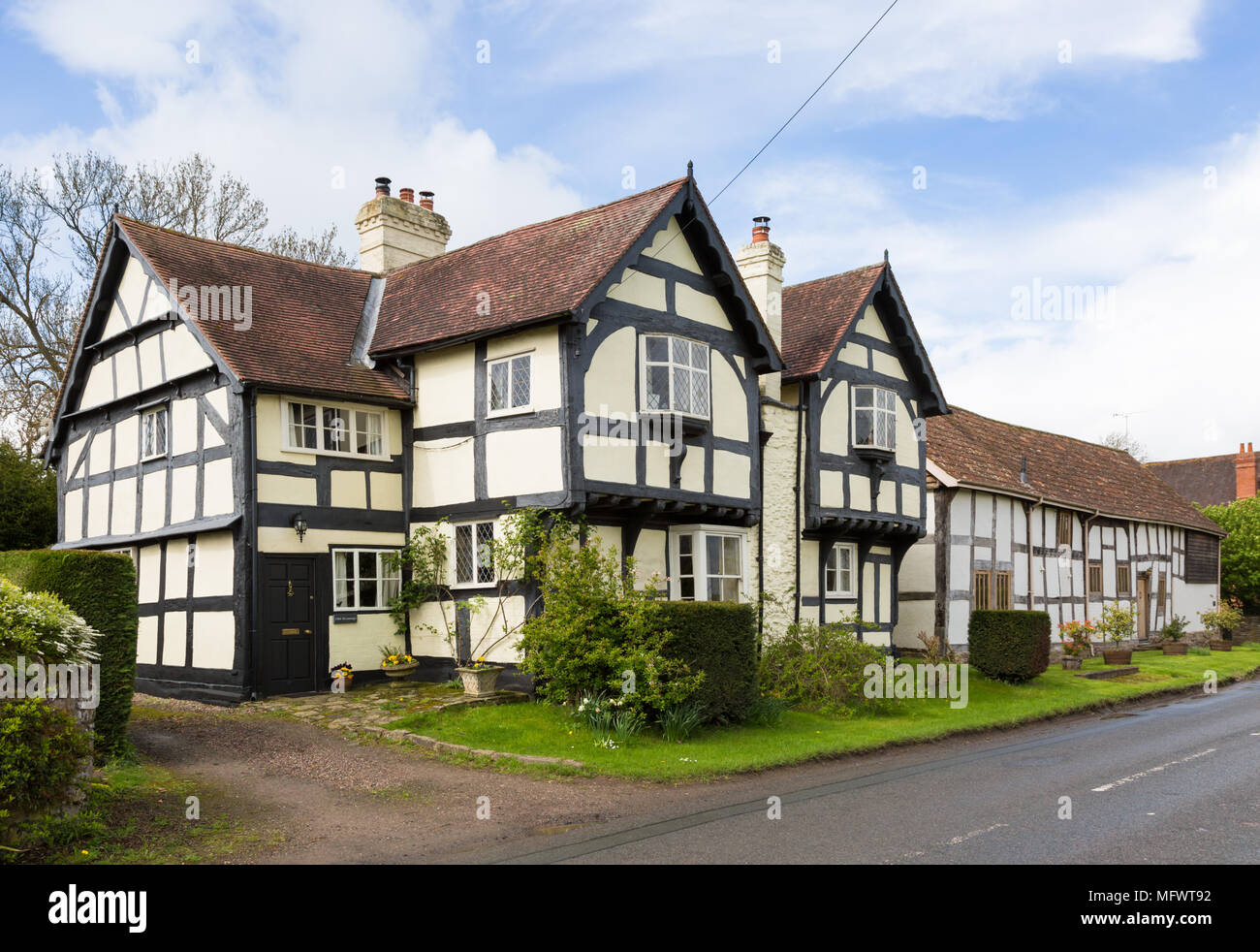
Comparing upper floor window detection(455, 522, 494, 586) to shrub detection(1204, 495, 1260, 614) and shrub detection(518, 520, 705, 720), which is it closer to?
shrub detection(518, 520, 705, 720)

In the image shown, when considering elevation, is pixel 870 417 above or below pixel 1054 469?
above

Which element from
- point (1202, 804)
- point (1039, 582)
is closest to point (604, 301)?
point (1202, 804)

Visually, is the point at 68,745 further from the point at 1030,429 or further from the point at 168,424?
the point at 1030,429

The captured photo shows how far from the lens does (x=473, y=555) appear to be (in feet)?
57.4

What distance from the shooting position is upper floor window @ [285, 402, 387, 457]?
17.6 m

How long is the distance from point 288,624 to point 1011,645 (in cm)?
1431

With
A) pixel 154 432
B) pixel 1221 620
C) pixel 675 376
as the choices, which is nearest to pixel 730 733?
pixel 675 376

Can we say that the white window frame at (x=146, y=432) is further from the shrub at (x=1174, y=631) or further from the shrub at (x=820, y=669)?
the shrub at (x=1174, y=631)

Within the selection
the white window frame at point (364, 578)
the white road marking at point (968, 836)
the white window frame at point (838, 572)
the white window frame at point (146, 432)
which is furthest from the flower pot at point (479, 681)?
the white road marking at point (968, 836)

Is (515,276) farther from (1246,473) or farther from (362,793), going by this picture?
(1246,473)

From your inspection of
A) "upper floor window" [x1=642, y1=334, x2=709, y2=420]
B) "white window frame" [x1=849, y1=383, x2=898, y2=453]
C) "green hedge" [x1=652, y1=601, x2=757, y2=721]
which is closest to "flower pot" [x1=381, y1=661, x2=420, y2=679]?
"green hedge" [x1=652, y1=601, x2=757, y2=721]

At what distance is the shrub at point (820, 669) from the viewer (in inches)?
672

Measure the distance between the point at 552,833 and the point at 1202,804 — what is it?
20.4ft

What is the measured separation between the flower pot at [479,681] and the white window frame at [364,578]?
2.72 metres
